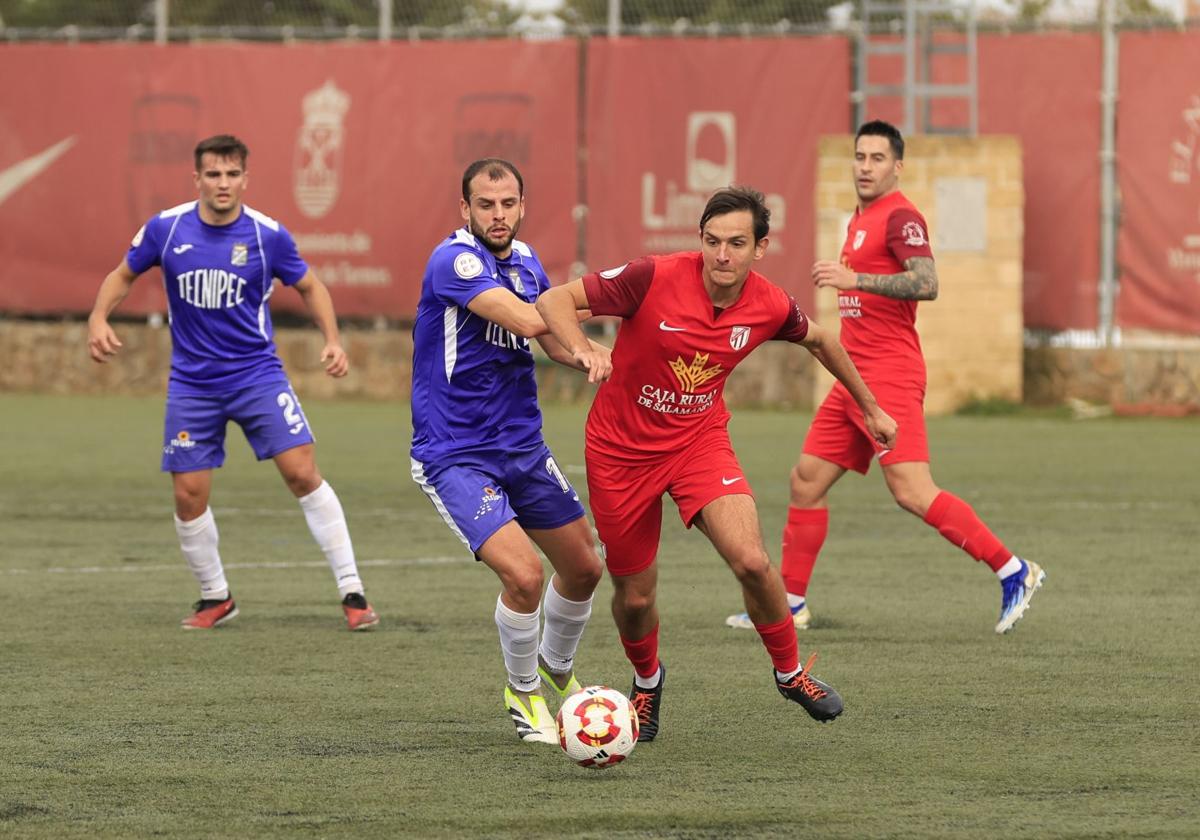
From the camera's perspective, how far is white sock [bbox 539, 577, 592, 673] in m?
7.16

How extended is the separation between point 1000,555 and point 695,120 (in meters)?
15.0

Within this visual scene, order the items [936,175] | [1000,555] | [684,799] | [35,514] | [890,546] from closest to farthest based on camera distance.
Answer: [684,799]
[1000,555]
[890,546]
[35,514]
[936,175]

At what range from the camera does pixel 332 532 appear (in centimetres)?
977

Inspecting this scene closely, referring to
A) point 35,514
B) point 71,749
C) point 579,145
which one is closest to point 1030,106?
point 579,145

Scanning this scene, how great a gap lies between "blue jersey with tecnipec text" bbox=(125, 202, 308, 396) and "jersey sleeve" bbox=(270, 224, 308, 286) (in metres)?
0.02

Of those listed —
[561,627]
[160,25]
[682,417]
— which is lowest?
[561,627]

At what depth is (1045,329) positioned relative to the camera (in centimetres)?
2262

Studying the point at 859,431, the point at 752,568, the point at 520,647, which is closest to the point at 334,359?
the point at 859,431

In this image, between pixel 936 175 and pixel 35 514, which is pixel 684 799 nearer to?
pixel 35 514

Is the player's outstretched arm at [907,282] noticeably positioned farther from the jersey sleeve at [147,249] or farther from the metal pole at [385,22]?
the metal pole at [385,22]

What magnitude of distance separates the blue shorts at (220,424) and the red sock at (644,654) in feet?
10.7

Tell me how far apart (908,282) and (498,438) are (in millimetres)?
2724

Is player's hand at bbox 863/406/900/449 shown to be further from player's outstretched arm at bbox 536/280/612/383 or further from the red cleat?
the red cleat

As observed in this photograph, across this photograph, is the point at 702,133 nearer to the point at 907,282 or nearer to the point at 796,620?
the point at 907,282
